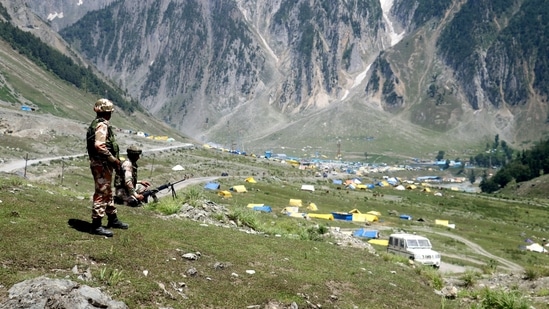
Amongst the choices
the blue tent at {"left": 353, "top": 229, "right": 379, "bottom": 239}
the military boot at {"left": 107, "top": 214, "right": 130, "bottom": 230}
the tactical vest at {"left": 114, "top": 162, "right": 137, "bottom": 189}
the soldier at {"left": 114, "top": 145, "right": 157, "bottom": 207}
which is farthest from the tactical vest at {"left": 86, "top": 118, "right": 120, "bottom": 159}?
the blue tent at {"left": 353, "top": 229, "right": 379, "bottom": 239}

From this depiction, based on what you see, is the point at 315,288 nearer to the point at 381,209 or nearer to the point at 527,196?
the point at 381,209

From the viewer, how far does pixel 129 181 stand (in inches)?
626

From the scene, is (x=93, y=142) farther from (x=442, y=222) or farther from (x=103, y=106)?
(x=442, y=222)

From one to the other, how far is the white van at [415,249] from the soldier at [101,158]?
2835 centimetres

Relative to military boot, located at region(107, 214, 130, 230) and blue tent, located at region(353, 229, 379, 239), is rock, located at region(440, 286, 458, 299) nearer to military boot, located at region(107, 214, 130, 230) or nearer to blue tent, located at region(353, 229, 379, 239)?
military boot, located at region(107, 214, 130, 230)

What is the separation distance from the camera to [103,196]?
40.1ft

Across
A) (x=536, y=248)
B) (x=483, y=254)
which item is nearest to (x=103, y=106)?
(x=483, y=254)

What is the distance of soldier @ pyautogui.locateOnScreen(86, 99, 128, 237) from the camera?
11867mm

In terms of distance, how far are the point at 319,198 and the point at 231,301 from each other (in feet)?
283

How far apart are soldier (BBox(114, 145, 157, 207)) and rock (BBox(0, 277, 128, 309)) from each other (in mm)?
6617

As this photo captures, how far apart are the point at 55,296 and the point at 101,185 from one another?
4.61m

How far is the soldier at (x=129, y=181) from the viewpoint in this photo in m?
15.7

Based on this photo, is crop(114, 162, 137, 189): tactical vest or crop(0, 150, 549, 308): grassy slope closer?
crop(0, 150, 549, 308): grassy slope

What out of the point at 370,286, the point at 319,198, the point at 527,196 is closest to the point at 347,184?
the point at 319,198
